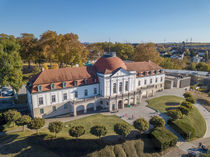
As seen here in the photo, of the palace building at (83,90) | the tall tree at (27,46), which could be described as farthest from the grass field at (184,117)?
the tall tree at (27,46)

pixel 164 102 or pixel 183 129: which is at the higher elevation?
pixel 164 102

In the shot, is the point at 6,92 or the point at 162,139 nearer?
the point at 162,139

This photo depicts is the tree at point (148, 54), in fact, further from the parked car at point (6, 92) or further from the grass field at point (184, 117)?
the parked car at point (6, 92)

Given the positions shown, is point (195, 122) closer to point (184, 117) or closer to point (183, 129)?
point (184, 117)

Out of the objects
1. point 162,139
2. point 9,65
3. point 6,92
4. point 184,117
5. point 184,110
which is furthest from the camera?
point 6,92

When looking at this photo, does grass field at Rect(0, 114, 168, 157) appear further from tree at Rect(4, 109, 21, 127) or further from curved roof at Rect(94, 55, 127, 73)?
curved roof at Rect(94, 55, 127, 73)

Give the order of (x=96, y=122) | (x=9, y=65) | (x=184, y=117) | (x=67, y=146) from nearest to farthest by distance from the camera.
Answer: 1. (x=67, y=146)
2. (x=96, y=122)
3. (x=9, y=65)
4. (x=184, y=117)

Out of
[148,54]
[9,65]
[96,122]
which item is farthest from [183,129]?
[148,54]
